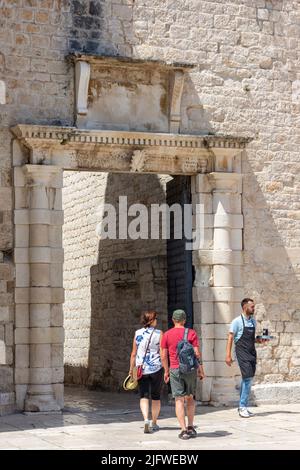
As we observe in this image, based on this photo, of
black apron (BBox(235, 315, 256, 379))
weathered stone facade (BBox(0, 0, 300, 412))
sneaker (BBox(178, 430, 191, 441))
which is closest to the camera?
sneaker (BBox(178, 430, 191, 441))

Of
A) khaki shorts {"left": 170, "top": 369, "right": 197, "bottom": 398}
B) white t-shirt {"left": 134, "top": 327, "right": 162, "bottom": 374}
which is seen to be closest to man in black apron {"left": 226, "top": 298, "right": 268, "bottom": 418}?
white t-shirt {"left": 134, "top": 327, "right": 162, "bottom": 374}

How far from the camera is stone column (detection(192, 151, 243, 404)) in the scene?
38.3ft

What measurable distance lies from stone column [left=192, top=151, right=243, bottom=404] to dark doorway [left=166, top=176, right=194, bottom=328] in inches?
5.7

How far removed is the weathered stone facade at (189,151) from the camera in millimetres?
10945

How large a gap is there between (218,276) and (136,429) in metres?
2.86

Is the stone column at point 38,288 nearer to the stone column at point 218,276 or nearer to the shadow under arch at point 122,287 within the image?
the stone column at point 218,276

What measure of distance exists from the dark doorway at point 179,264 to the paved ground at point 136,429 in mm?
1418

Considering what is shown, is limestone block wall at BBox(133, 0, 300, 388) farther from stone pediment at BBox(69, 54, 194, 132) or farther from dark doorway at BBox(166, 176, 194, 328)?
dark doorway at BBox(166, 176, 194, 328)

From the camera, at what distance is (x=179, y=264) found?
12539mm

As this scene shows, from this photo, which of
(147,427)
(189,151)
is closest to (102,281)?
→ (189,151)

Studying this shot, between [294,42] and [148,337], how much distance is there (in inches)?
204

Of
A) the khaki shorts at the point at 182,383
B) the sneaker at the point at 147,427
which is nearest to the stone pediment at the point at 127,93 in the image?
the khaki shorts at the point at 182,383
